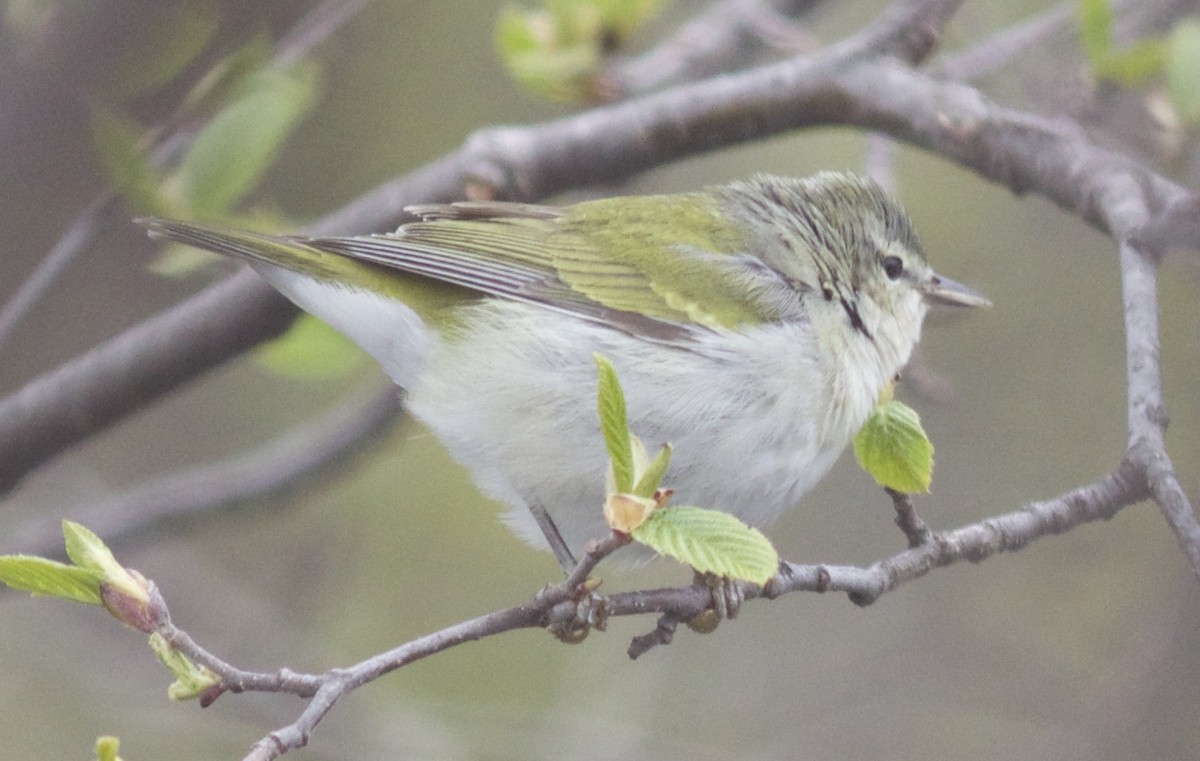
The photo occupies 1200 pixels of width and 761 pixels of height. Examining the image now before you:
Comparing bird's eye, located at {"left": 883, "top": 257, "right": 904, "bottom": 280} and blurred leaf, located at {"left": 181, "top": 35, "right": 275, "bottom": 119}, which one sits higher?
blurred leaf, located at {"left": 181, "top": 35, "right": 275, "bottom": 119}

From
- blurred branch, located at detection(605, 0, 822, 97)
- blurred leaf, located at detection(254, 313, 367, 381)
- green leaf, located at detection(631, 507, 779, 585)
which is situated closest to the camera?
green leaf, located at detection(631, 507, 779, 585)

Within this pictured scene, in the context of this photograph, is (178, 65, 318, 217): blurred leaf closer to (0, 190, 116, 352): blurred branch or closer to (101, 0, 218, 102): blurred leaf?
(0, 190, 116, 352): blurred branch

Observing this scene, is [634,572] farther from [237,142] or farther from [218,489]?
[237,142]

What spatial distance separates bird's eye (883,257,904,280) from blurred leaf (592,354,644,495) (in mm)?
1878

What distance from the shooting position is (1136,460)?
2.19 meters

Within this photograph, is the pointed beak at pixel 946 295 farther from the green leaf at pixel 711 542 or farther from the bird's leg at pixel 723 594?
the green leaf at pixel 711 542

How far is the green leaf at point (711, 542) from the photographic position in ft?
6.09

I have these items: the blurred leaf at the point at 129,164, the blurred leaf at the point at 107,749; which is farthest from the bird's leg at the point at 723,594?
the blurred leaf at the point at 129,164

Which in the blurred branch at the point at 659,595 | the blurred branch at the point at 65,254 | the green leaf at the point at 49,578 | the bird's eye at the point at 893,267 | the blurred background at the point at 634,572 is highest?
the blurred branch at the point at 65,254

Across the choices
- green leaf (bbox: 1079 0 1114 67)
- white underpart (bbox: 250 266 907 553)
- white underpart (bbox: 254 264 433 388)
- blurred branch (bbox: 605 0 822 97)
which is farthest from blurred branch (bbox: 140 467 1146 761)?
blurred branch (bbox: 605 0 822 97)

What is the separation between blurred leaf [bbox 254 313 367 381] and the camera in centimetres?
379

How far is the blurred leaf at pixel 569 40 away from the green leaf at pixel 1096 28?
4.07ft

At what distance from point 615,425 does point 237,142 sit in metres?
1.68

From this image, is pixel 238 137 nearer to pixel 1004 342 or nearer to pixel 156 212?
pixel 156 212
